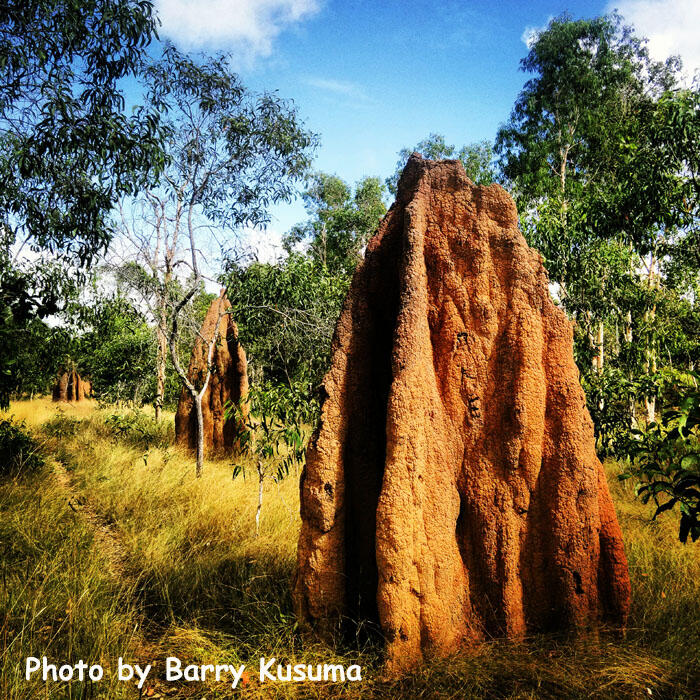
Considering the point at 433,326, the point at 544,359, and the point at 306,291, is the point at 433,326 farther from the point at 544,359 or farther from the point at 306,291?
the point at 306,291

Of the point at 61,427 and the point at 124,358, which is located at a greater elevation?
the point at 124,358

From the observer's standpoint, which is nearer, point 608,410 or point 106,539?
point 106,539

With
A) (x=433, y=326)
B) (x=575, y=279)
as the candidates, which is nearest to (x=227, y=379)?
(x=575, y=279)

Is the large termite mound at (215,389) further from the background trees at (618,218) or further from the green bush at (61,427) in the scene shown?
the background trees at (618,218)

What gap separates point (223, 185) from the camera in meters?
9.07

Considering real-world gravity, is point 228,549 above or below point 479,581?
below

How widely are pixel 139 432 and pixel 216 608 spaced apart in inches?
340

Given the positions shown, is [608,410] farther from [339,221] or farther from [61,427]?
[339,221]

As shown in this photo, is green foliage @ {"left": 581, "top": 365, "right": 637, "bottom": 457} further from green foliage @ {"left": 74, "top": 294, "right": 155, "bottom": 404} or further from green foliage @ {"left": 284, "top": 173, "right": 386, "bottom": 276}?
green foliage @ {"left": 284, "top": 173, "right": 386, "bottom": 276}

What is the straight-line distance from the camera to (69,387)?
85.5ft

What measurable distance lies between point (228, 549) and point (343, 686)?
2.60 m

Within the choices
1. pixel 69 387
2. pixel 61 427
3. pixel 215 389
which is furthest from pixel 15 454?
pixel 69 387

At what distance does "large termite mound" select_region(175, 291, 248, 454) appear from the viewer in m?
10.3

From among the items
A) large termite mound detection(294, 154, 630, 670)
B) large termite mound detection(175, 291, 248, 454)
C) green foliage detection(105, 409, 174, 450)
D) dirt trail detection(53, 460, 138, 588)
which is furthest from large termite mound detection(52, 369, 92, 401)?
large termite mound detection(294, 154, 630, 670)
